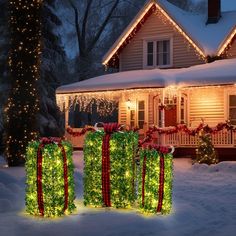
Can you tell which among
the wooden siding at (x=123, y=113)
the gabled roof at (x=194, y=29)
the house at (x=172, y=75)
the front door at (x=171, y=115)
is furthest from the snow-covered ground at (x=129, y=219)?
the wooden siding at (x=123, y=113)

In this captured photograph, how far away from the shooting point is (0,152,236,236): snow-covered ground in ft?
25.9

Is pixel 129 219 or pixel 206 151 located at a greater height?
pixel 206 151

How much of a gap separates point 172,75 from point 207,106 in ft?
8.93

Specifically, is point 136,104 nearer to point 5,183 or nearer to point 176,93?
point 176,93

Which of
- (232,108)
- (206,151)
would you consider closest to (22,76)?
(206,151)

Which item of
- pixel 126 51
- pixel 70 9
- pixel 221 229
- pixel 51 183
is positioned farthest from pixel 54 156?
pixel 70 9

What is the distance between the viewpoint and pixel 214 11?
27328 mm

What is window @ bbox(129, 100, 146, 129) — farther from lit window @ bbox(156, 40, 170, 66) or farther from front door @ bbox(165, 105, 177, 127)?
lit window @ bbox(156, 40, 170, 66)

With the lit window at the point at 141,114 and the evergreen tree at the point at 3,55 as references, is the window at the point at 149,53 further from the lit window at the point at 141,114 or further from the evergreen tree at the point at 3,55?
the evergreen tree at the point at 3,55

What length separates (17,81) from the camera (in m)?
17.4

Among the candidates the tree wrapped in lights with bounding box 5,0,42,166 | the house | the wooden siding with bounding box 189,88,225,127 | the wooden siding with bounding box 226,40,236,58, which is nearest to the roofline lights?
the house

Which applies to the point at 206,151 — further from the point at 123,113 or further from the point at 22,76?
the point at 123,113

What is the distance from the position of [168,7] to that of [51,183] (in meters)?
17.9

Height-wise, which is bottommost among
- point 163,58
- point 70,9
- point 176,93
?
point 176,93
